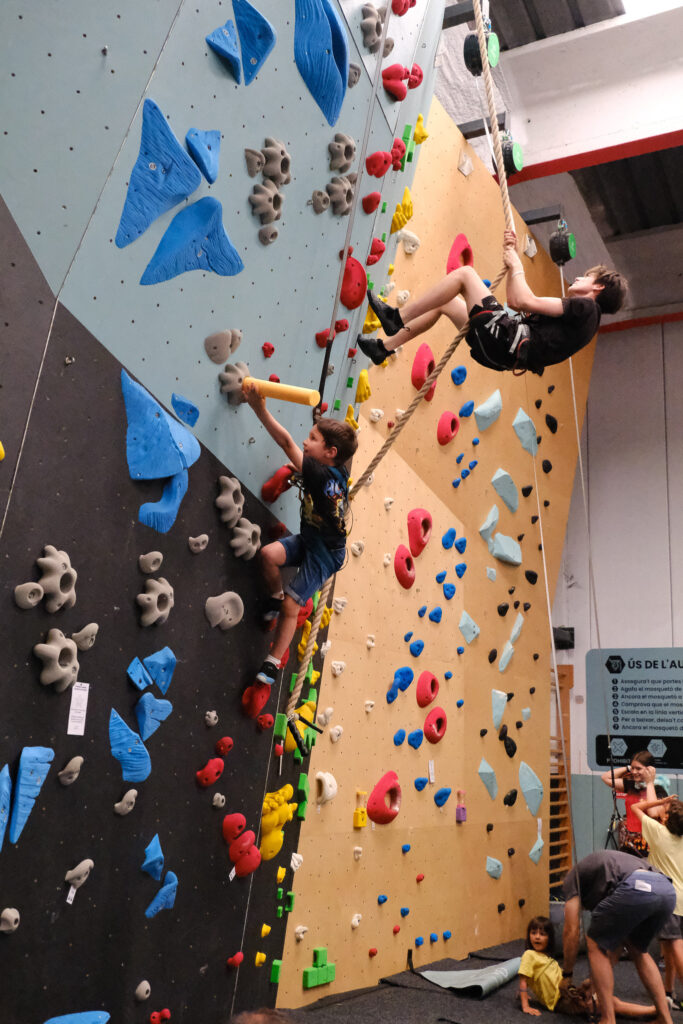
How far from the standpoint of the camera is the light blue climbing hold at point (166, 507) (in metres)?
2.13

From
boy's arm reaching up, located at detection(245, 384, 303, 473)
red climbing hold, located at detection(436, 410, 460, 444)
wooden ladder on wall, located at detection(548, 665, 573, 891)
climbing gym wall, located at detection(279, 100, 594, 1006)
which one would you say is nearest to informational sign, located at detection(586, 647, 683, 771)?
wooden ladder on wall, located at detection(548, 665, 573, 891)

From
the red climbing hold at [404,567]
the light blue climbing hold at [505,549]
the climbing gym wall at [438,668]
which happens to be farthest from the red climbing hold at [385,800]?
the light blue climbing hold at [505,549]

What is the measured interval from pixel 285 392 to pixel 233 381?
0.15 m

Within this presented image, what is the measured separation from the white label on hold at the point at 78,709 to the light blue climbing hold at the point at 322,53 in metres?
1.91

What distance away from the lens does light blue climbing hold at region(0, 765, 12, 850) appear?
1696 millimetres

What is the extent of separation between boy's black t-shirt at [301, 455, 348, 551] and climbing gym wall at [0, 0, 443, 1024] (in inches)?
6.9

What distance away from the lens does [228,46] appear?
225cm

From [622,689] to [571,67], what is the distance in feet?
15.9

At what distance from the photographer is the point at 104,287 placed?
1962 mm

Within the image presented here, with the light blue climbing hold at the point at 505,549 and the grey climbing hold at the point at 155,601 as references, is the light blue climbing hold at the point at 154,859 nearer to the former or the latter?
the grey climbing hold at the point at 155,601

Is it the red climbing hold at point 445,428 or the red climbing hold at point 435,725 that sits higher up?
the red climbing hold at point 445,428

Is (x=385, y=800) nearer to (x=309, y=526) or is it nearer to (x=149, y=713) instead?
(x=309, y=526)

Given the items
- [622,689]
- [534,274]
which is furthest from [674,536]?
[534,274]

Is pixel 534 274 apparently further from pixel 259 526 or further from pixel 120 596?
pixel 120 596
